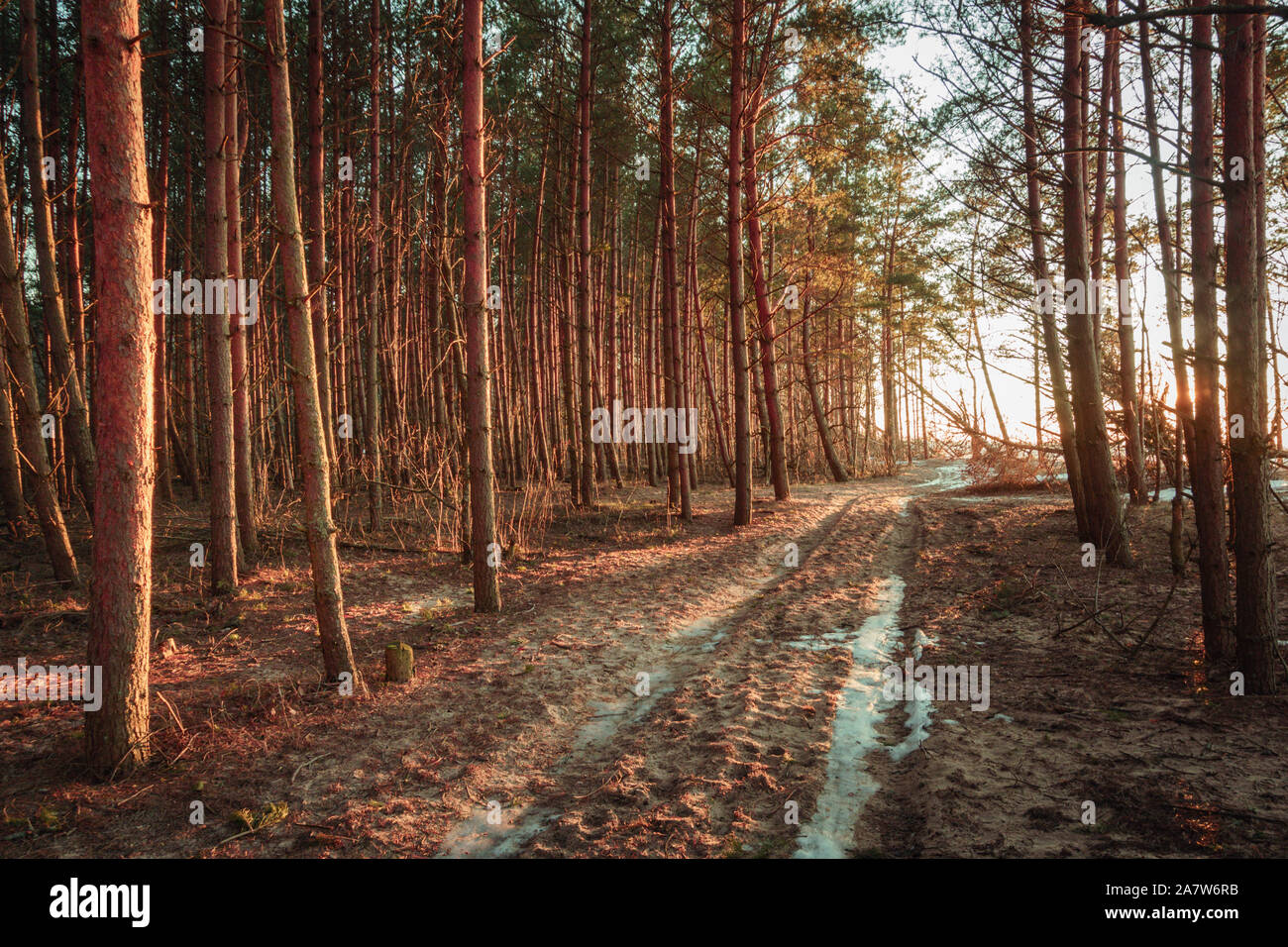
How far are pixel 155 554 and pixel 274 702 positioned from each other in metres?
5.44

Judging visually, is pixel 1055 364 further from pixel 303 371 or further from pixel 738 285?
pixel 303 371

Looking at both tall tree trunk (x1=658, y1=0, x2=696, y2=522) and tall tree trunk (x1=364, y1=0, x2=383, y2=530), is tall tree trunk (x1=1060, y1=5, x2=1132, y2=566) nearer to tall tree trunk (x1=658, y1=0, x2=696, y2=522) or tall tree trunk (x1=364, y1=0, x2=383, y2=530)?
tall tree trunk (x1=658, y1=0, x2=696, y2=522)

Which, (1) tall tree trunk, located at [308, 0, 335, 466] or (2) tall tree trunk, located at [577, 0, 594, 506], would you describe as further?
(2) tall tree trunk, located at [577, 0, 594, 506]

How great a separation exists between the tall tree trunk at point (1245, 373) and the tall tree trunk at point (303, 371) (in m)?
5.43

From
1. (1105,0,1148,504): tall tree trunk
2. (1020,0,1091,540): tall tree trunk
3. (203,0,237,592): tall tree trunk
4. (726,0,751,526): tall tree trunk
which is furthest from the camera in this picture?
(726,0,751,526): tall tree trunk

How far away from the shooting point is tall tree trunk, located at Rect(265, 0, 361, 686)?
4.48 m

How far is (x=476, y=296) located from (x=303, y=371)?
2.30m

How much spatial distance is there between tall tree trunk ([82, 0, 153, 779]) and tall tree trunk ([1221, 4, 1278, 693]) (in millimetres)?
5703

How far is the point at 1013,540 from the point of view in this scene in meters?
9.55

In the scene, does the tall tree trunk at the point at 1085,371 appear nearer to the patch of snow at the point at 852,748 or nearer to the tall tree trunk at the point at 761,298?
the patch of snow at the point at 852,748

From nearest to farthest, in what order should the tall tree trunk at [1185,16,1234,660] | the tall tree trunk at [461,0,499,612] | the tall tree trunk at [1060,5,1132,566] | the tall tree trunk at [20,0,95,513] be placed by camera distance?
the tall tree trunk at [1185,16,1234,660]
the tall tree trunk at [461,0,499,612]
the tall tree trunk at [20,0,95,513]
the tall tree trunk at [1060,5,1132,566]

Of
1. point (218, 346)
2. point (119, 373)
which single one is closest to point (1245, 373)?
point (119, 373)

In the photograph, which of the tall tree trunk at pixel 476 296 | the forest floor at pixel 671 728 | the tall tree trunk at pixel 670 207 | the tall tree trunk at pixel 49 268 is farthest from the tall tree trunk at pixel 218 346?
the tall tree trunk at pixel 670 207

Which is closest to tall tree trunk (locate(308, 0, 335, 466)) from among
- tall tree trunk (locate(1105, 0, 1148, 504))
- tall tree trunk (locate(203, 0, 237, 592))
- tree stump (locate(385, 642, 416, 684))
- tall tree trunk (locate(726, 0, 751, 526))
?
tall tree trunk (locate(203, 0, 237, 592))
